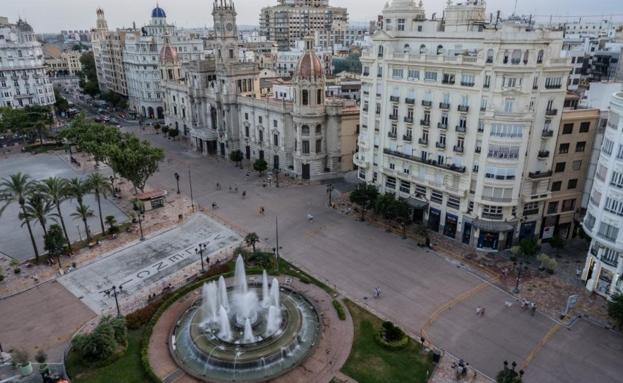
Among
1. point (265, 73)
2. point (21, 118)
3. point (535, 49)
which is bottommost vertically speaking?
point (21, 118)

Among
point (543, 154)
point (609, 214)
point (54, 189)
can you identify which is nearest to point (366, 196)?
point (543, 154)

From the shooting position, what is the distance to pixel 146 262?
60.3 meters

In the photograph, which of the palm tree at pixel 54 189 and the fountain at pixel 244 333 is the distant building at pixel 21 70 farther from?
the fountain at pixel 244 333

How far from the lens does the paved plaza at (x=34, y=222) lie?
65113mm

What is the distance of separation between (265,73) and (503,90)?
96028mm

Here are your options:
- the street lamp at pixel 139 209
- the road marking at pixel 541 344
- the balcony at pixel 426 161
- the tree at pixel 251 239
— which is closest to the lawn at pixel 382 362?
the road marking at pixel 541 344

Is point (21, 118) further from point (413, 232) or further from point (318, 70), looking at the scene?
point (413, 232)

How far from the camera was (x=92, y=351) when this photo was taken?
40969 millimetres

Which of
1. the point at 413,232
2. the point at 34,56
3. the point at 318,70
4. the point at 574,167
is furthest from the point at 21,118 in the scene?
the point at 574,167

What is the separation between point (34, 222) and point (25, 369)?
1504 inches

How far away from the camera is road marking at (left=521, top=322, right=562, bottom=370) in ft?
137

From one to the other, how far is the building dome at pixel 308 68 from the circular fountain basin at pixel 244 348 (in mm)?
50097

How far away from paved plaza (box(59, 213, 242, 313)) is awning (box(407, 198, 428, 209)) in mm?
26759

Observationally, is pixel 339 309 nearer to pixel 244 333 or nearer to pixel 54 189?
pixel 244 333
